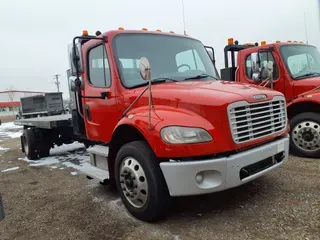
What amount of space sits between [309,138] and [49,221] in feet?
15.1

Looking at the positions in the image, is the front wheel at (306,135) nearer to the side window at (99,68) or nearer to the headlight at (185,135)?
the headlight at (185,135)

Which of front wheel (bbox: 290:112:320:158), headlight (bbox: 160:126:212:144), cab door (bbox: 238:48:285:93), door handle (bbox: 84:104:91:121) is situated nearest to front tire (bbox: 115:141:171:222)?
headlight (bbox: 160:126:212:144)

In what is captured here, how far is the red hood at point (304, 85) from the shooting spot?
5891 millimetres

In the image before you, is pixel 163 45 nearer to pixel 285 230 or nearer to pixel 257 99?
pixel 257 99

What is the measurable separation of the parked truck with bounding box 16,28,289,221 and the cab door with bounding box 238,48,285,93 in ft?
6.75

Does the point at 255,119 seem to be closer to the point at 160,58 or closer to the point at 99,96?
the point at 160,58

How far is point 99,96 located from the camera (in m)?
4.33

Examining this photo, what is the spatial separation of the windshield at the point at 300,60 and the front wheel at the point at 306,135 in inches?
41.6

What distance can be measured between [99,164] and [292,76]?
4.34 metres

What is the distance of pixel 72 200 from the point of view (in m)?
4.38


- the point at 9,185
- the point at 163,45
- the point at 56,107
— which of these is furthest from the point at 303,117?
the point at 56,107

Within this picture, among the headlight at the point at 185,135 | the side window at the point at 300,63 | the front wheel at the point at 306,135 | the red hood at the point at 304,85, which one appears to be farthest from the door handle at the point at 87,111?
the side window at the point at 300,63

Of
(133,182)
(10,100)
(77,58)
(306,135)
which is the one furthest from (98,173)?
(10,100)

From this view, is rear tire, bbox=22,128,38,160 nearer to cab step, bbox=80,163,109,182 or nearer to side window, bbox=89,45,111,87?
cab step, bbox=80,163,109,182
